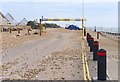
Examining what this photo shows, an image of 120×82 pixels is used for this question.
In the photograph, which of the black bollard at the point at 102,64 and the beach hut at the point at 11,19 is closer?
the black bollard at the point at 102,64

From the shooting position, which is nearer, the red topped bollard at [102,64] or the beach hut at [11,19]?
the red topped bollard at [102,64]

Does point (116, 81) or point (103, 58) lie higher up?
point (103, 58)

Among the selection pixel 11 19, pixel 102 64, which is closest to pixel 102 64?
pixel 102 64

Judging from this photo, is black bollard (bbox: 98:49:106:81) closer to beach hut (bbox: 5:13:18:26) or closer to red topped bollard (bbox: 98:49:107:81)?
red topped bollard (bbox: 98:49:107:81)

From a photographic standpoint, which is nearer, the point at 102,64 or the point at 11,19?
the point at 102,64

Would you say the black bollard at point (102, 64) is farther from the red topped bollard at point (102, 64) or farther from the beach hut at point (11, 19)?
the beach hut at point (11, 19)

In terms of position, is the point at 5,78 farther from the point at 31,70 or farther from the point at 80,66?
the point at 80,66

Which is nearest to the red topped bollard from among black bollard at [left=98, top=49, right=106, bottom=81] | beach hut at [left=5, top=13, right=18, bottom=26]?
black bollard at [left=98, top=49, right=106, bottom=81]

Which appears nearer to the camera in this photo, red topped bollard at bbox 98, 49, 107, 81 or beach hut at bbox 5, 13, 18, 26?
red topped bollard at bbox 98, 49, 107, 81

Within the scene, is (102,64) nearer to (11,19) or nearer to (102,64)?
(102,64)

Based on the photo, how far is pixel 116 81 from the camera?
11484mm

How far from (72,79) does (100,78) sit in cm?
98

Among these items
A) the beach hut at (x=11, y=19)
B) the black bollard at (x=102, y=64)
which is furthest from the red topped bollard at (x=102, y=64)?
the beach hut at (x=11, y=19)

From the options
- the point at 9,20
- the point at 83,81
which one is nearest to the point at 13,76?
the point at 83,81
